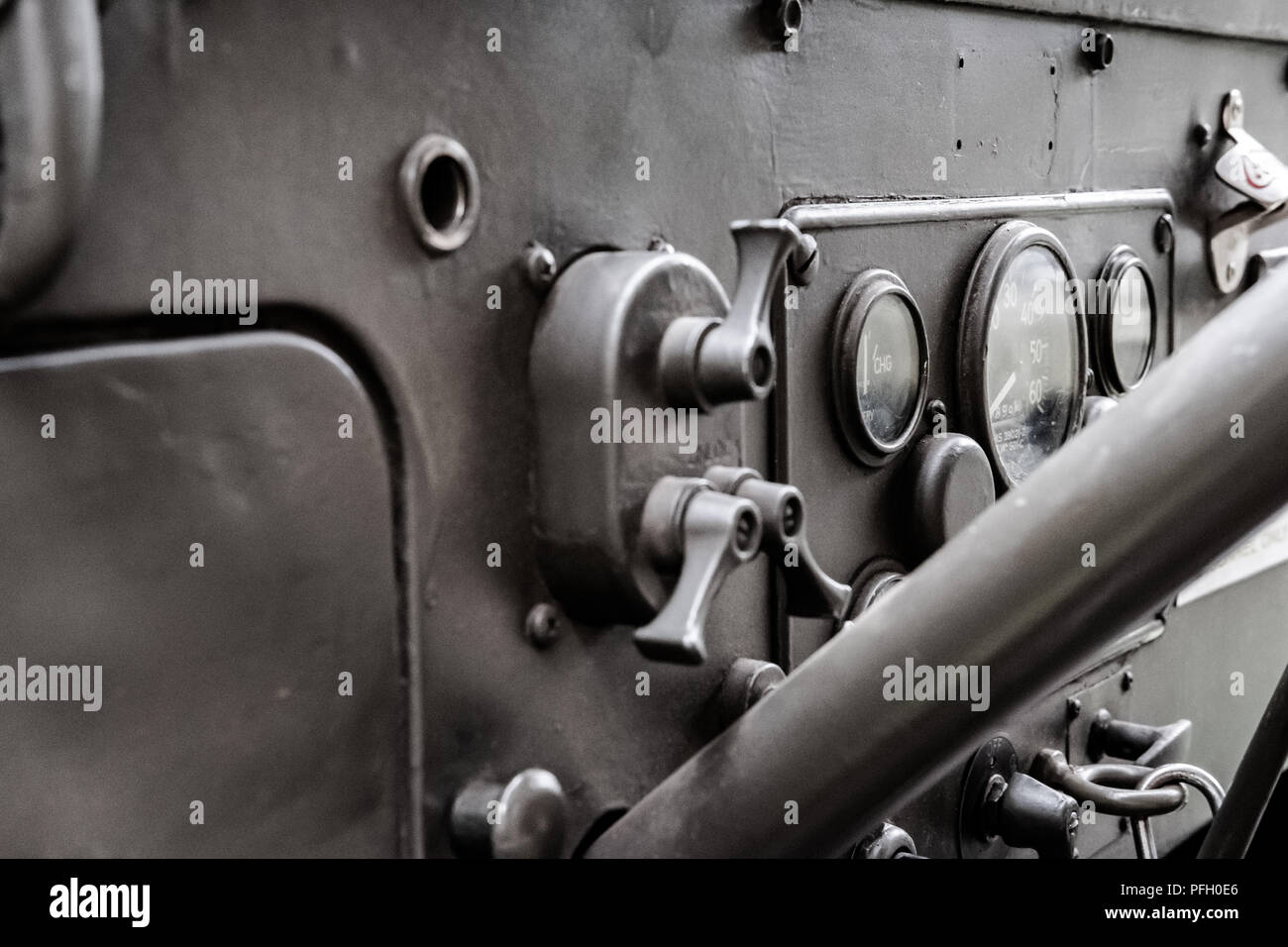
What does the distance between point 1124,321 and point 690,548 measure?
94cm

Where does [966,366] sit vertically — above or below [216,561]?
above

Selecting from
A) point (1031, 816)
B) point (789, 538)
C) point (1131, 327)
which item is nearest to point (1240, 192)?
point (1131, 327)

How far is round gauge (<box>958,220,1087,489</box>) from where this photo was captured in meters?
1.38

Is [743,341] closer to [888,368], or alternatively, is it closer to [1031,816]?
[888,368]

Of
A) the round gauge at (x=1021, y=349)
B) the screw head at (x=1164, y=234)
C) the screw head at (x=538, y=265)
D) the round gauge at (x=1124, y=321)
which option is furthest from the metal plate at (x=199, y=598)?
the screw head at (x=1164, y=234)

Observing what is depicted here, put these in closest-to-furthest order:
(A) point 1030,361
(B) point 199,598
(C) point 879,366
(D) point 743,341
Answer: (B) point 199,598 < (D) point 743,341 < (C) point 879,366 < (A) point 1030,361

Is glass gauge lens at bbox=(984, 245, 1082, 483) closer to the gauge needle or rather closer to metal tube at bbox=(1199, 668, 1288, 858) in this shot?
the gauge needle

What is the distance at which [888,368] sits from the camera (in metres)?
1.28

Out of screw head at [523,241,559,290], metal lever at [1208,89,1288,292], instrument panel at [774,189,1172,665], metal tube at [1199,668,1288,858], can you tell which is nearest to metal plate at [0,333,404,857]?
screw head at [523,241,559,290]

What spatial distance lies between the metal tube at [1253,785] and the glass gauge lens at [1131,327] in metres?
0.43

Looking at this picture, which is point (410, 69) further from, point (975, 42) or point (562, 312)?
point (975, 42)
